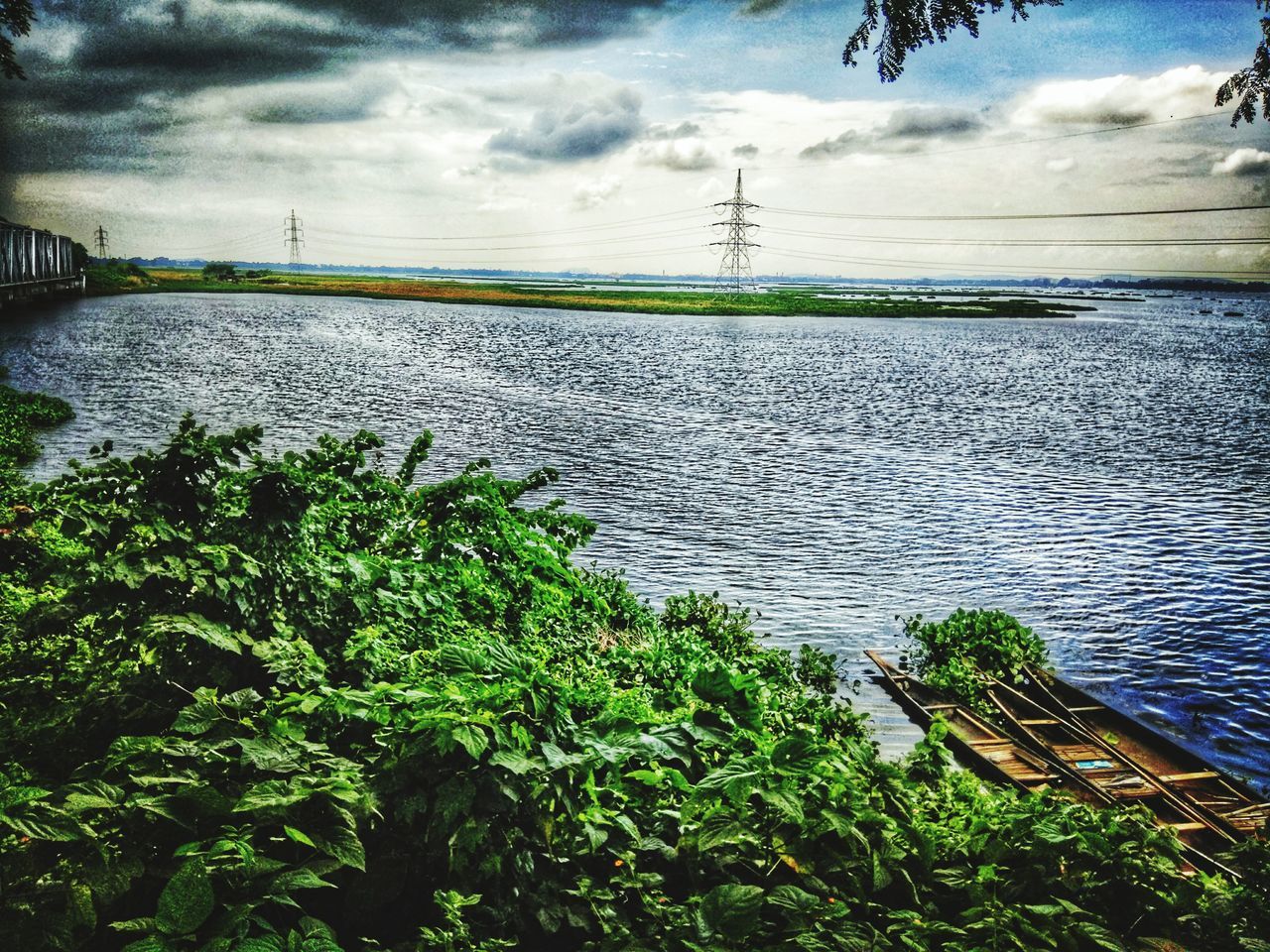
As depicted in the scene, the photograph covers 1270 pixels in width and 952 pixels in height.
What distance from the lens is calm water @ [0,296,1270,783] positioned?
53.9ft

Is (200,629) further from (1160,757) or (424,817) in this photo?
(1160,757)

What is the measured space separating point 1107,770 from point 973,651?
3.15 metres

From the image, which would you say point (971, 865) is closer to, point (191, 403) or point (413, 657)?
point (413, 657)

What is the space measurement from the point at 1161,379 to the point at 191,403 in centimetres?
6316

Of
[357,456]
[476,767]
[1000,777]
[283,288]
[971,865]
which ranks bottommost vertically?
[1000,777]

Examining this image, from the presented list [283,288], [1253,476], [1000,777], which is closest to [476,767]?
[1000,777]

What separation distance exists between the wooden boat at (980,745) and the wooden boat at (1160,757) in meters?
1.43

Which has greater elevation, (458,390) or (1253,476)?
(458,390)

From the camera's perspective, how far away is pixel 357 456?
29.7ft

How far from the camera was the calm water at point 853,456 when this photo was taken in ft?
53.9

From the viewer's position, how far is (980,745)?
38.1 ft

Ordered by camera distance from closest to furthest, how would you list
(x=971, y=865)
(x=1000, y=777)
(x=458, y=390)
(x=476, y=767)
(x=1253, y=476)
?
(x=476, y=767), (x=971, y=865), (x=1000, y=777), (x=1253, y=476), (x=458, y=390)

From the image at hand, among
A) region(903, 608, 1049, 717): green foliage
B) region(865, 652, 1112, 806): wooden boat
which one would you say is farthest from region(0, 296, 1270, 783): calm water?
region(865, 652, 1112, 806): wooden boat

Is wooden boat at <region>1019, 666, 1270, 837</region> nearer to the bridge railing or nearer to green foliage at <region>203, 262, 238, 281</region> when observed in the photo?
the bridge railing
